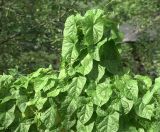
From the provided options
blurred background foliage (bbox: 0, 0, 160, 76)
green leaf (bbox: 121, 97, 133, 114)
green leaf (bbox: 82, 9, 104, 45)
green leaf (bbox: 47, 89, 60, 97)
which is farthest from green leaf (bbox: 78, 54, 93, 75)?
blurred background foliage (bbox: 0, 0, 160, 76)

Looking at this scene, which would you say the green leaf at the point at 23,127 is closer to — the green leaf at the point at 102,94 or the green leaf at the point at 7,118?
the green leaf at the point at 7,118

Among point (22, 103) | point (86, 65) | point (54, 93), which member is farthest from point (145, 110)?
point (22, 103)

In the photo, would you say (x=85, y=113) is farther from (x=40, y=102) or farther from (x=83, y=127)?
(x=40, y=102)

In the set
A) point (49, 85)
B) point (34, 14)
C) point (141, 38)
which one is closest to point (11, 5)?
point (34, 14)

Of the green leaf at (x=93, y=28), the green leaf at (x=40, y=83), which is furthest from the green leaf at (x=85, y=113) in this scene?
the green leaf at (x=93, y=28)

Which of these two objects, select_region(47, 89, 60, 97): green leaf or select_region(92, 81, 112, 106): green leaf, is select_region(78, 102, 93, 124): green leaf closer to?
select_region(92, 81, 112, 106): green leaf

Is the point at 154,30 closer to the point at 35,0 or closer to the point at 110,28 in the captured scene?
the point at 35,0
